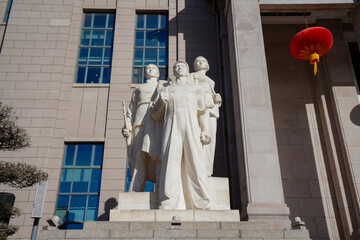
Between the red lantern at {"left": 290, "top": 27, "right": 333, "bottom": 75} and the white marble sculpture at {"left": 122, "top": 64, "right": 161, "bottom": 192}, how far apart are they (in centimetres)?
445

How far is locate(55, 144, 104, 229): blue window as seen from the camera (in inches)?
464

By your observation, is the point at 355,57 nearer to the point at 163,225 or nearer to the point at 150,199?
the point at 150,199

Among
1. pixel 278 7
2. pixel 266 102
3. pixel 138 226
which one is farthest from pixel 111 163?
pixel 278 7

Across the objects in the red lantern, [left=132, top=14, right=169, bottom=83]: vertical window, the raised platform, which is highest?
[left=132, top=14, right=169, bottom=83]: vertical window

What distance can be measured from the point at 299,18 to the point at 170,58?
17.2ft

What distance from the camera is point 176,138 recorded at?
22.2ft

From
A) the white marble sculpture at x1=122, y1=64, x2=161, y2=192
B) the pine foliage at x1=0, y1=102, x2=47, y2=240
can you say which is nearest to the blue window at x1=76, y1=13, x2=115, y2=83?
the pine foliage at x1=0, y1=102, x2=47, y2=240

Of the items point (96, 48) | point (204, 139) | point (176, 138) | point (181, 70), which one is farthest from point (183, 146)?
point (96, 48)

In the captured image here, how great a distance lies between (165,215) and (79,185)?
7.04 metres

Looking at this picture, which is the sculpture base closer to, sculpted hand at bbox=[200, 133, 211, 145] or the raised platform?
the raised platform

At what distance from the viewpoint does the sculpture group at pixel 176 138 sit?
257 inches

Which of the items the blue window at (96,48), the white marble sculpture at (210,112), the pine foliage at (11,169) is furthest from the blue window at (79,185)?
the white marble sculpture at (210,112)

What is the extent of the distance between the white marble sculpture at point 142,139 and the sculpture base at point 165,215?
134cm

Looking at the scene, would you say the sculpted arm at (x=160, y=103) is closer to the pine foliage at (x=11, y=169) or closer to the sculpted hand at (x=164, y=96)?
the sculpted hand at (x=164, y=96)
